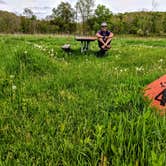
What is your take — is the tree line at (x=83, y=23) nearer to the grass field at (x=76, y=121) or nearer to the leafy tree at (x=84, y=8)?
the leafy tree at (x=84, y=8)

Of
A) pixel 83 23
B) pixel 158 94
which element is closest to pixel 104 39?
pixel 158 94

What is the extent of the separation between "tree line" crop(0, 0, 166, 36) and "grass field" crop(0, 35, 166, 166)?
192ft

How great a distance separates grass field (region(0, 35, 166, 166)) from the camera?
2436mm

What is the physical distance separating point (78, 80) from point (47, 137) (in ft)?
8.68

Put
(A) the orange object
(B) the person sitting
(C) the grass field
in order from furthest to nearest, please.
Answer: (B) the person sitting
(A) the orange object
(C) the grass field

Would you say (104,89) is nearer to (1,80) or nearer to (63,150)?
(1,80)

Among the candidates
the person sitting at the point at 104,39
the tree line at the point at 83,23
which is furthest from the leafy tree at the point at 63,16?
the person sitting at the point at 104,39

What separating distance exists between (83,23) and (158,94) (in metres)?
67.5

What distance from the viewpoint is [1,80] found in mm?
5098

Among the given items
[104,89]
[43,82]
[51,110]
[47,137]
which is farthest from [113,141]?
[43,82]

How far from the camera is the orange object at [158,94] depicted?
353cm

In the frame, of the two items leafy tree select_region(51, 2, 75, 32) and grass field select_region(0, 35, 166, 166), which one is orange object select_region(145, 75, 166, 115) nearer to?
grass field select_region(0, 35, 166, 166)

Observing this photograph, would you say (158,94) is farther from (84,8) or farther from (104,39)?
(84,8)

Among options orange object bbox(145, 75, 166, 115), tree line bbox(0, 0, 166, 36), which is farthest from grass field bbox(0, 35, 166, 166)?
tree line bbox(0, 0, 166, 36)
